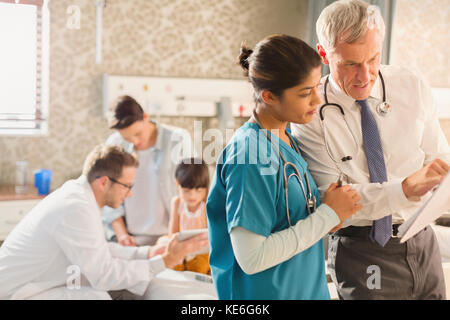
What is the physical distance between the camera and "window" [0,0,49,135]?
271 cm

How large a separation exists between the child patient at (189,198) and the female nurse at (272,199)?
1.38m

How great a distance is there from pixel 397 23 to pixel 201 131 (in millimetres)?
1336

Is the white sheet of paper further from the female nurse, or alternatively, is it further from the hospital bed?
the hospital bed

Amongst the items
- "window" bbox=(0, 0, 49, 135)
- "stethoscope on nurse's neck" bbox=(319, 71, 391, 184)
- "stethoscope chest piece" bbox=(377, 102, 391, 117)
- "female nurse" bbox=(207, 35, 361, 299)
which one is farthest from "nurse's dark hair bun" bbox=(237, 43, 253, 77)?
"window" bbox=(0, 0, 49, 135)

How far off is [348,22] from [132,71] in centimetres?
214

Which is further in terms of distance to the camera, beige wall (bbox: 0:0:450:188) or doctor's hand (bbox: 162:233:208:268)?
beige wall (bbox: 0:0:450:188)

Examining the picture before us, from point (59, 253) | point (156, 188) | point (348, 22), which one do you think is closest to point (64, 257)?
point (59, 253)

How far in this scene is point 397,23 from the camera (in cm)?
234

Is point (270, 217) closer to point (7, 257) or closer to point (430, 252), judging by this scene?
point (430, 252)

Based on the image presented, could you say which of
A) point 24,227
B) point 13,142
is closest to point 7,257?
point 24,227

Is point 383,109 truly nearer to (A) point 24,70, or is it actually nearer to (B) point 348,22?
(B) point 348,22

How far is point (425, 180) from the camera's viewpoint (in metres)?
0.98

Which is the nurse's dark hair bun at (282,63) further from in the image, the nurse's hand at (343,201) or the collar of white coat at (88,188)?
the collar of white coat at (88,188)

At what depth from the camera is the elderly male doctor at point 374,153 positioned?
1.06m
